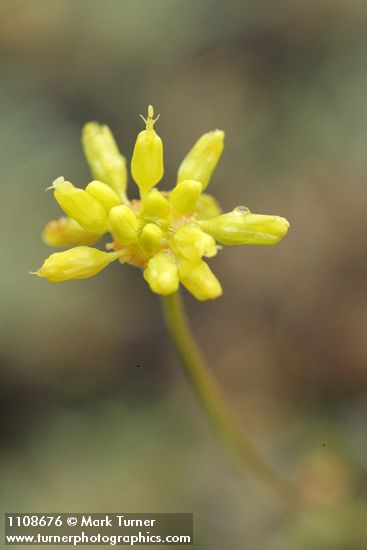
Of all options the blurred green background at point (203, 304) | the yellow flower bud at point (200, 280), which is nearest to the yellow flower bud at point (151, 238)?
the yellow flower bud at point (200, 280)

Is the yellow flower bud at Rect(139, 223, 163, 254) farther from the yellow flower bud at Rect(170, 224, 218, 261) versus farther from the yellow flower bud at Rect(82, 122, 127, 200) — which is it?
the yellow flower bud at Rect(82, 122, 127, 200)

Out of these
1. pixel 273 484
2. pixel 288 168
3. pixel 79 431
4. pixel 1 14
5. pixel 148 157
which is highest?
pixel 1 14

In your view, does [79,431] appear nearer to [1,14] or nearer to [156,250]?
[156,250]

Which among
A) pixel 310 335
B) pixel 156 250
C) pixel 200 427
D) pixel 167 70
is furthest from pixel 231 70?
pixel 156 250

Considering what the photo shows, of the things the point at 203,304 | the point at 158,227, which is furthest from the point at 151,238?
the point at 203,304

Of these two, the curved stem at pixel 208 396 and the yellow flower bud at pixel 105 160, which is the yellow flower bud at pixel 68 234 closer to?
the yellow flower bud at pixel 105 160

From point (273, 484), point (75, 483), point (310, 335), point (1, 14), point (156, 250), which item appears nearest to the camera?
point (156, 250)
